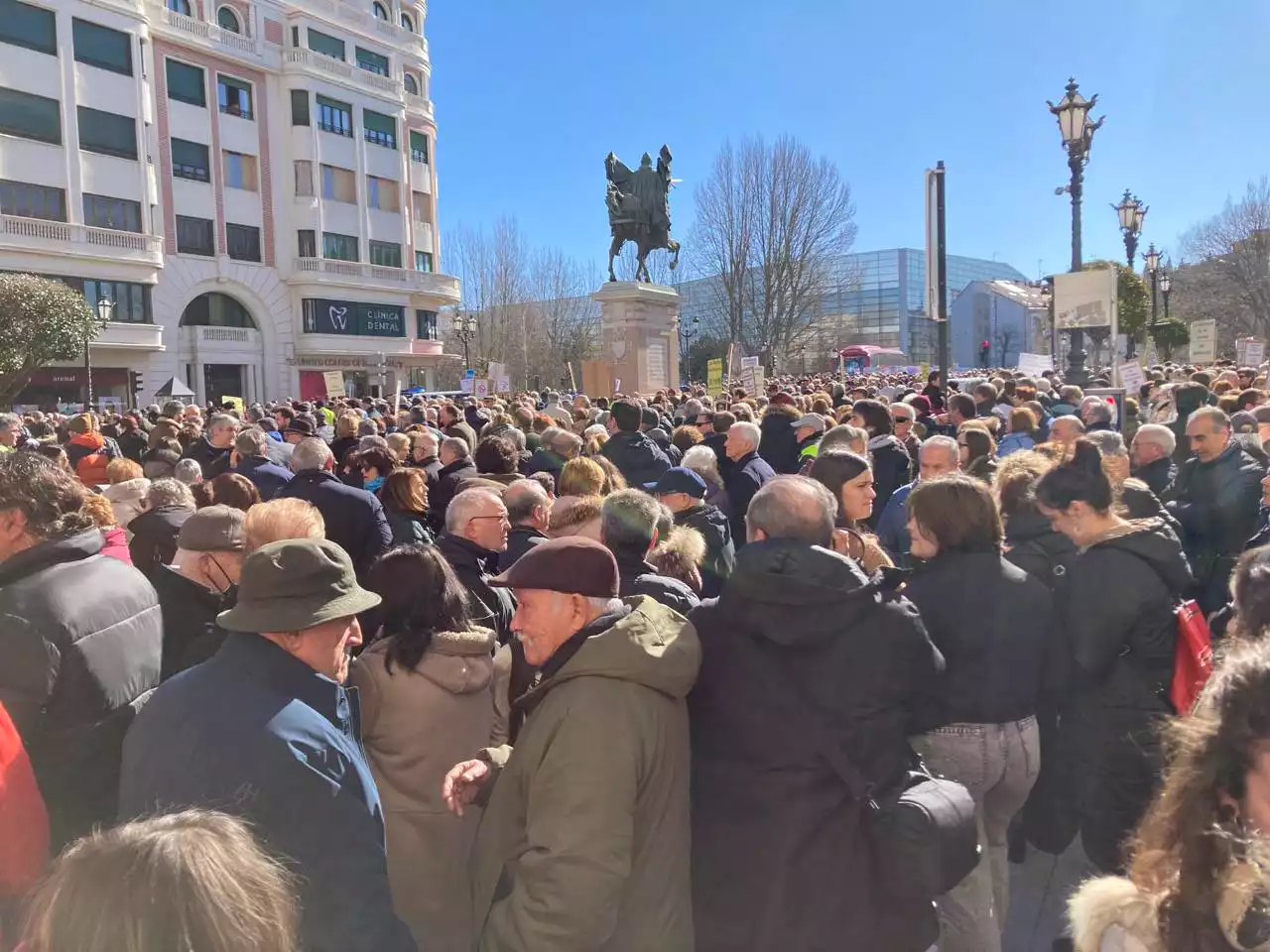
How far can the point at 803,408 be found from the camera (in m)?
10.9

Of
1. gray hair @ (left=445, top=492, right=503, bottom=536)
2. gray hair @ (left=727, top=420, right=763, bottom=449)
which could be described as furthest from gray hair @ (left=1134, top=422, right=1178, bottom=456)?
gray hair @ (left=445, top=492, right=503, bottom=536)

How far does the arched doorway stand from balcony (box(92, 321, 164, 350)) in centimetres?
224

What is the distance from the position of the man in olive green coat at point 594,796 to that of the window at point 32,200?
3961 centimetres

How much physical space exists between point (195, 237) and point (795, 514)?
44.1 meters

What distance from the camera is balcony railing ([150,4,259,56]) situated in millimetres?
38094

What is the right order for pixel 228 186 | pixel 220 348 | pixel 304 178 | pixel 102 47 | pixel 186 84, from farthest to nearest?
pixel 304 178
pixel 228 186
pixel 220 348
pixel 186 84
pixel 102 47

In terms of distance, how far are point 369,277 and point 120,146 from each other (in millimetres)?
12666

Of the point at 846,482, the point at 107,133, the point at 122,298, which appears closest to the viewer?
the point at 846,482

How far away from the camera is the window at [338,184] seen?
147 ft

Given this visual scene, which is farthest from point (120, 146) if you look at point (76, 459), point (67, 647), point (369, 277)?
point (67, 647)

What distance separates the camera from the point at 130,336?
120 ft

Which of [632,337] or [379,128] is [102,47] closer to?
[379,128]

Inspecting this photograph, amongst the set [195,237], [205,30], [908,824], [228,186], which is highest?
[205,30]

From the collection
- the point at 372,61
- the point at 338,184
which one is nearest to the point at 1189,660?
the point at 338,184
